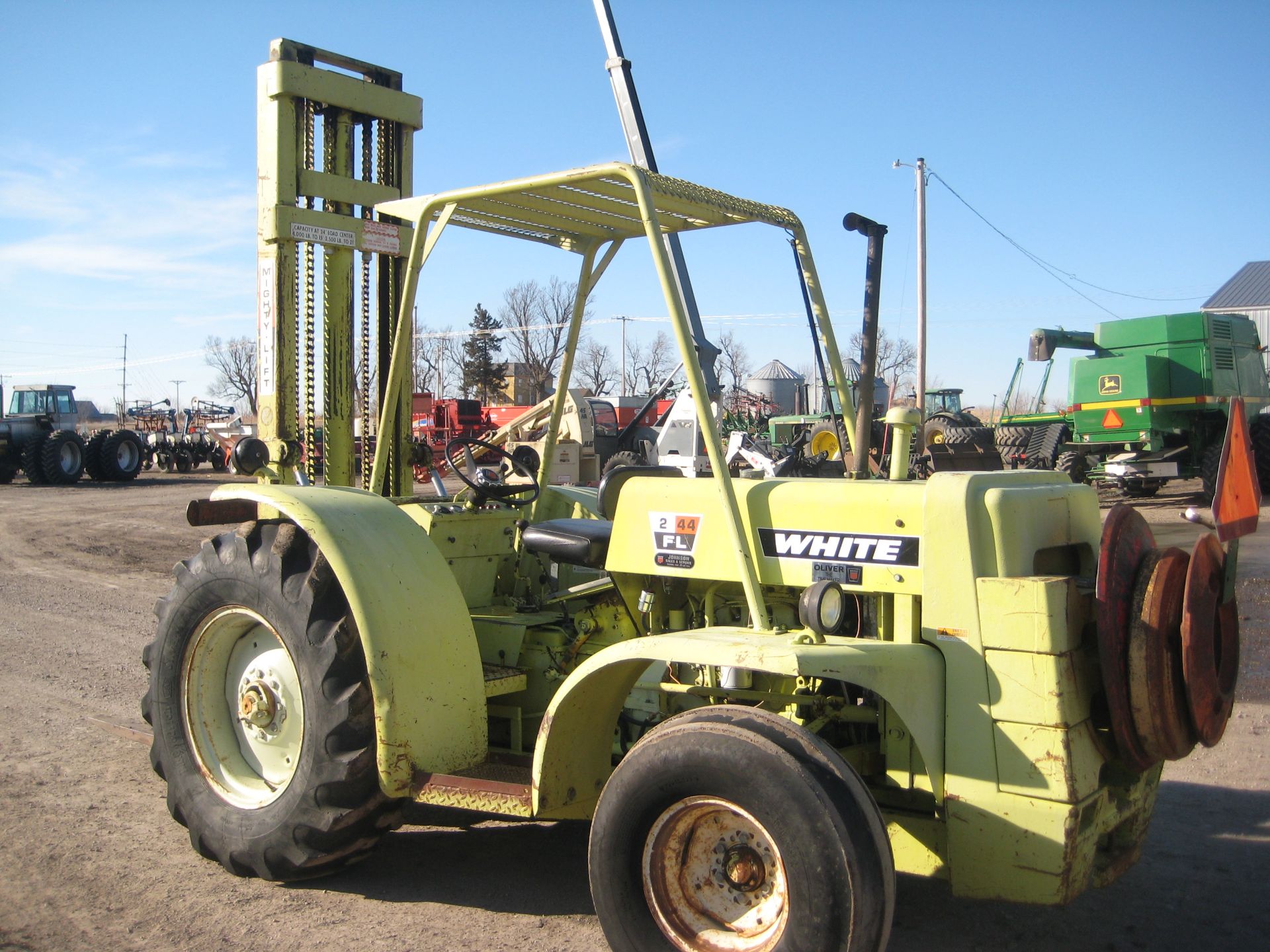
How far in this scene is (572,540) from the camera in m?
4.37

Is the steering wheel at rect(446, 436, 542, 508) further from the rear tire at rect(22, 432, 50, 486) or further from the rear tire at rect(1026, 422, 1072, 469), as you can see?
the rear tire at rect(22, 432, 50, 486)

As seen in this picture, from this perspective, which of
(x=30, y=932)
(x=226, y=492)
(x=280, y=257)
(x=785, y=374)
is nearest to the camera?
(x=30, y=932)

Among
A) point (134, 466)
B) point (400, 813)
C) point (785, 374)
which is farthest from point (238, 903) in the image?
point (785, 374)

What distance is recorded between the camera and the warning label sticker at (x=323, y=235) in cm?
539

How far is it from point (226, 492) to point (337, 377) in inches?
55.5

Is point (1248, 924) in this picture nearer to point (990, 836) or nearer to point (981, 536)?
point (990, 836)

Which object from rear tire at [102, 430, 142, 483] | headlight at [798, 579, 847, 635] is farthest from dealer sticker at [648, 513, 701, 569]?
rear tire at [102, 430, 142, 483]

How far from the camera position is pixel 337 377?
5.68 meters

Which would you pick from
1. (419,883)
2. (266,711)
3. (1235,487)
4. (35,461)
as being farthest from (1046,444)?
(35,461)

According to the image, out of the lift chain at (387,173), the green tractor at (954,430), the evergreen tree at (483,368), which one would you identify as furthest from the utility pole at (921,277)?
the evergreen tree at (483,368)

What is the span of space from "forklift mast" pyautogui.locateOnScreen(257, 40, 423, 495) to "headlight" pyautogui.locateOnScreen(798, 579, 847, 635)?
2.87 metres

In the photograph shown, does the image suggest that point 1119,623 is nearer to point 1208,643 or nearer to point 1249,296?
point 1208,643

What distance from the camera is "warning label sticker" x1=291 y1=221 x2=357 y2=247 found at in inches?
212

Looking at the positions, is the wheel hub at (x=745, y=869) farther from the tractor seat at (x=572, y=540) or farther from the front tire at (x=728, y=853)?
the tractor seat at (x=572, y=540)
